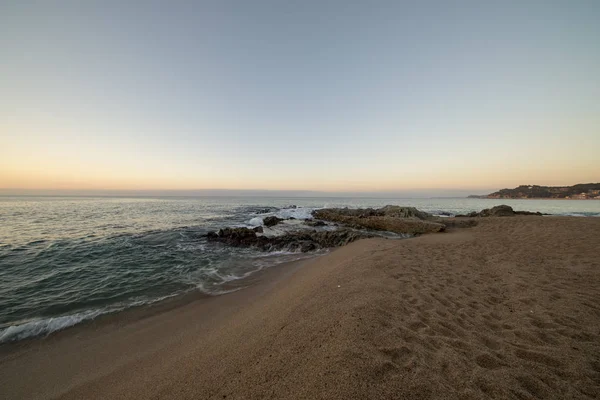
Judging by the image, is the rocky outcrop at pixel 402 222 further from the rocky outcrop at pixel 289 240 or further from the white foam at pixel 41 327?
the white foam at pixel 41 327

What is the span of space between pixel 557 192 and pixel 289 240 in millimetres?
130468

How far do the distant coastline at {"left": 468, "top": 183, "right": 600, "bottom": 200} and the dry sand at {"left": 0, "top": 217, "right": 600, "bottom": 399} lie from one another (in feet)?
407

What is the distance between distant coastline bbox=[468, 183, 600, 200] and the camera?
83312 mm

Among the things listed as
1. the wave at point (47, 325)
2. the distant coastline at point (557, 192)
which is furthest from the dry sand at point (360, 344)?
the distant coastline at point (557, 192)

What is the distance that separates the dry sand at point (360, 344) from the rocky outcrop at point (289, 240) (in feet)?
22.8

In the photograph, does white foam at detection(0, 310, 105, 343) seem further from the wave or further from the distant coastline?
the distant coastline

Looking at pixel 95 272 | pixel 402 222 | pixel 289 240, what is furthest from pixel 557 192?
pixel 95 272

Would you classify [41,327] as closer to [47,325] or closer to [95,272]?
[47,325]

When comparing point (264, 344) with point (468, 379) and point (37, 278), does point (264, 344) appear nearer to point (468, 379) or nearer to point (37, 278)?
point (468, 379)

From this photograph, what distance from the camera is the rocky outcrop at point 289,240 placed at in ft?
44.3

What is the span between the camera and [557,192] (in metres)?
90.9

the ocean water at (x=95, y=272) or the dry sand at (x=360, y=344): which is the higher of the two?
the dry sand at (x=360, y=344)

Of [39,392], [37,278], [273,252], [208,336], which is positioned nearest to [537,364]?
[208,336]

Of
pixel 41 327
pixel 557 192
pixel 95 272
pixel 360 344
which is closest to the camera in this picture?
pixel 360 344
